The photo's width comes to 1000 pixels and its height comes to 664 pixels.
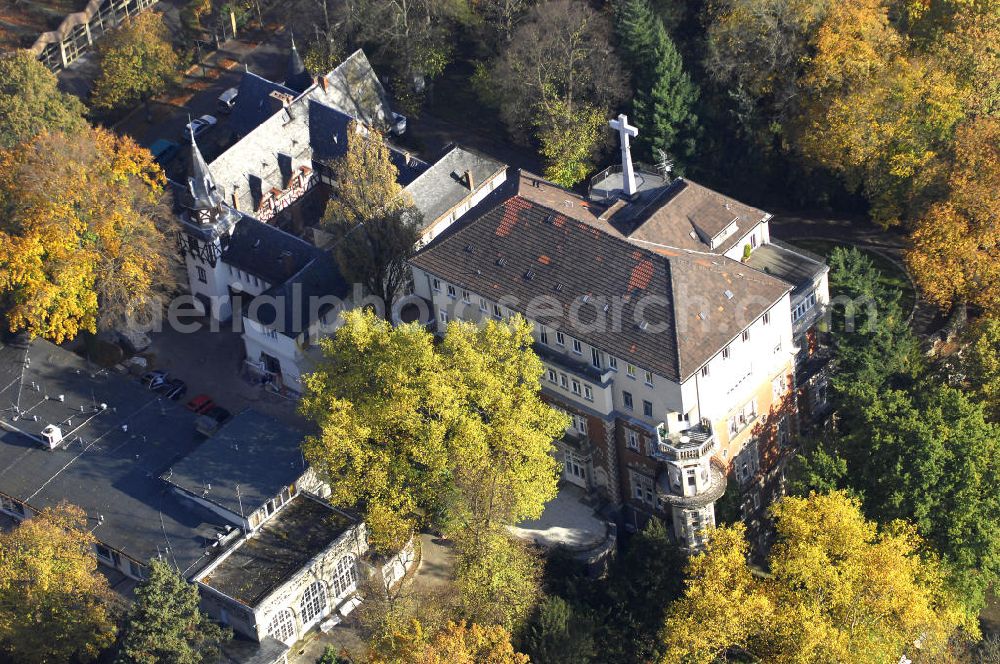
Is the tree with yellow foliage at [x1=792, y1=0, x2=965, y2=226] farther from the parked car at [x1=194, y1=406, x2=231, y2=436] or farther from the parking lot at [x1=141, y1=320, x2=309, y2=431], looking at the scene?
the parked car at [x1=194, y1=406, x2=231, y2=436]

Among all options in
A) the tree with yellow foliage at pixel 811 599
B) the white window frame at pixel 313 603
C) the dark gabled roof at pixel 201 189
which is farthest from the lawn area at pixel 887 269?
the white window frame at pixel 313 603

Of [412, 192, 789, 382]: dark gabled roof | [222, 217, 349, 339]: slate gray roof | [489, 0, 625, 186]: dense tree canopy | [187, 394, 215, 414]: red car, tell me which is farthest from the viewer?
[489, 0, 625, 186]: dense tree canopy

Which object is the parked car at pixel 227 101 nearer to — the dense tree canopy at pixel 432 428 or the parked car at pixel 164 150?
the parked car at pixel 164 150

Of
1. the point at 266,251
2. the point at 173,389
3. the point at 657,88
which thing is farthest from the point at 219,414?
the point at 657,88

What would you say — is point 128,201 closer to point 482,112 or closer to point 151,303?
point 151,303

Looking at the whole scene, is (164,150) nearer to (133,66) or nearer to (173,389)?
(133,66)

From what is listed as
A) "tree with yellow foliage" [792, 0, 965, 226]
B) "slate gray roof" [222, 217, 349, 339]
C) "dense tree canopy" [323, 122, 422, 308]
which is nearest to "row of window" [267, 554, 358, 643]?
"slate gray roof" [222, 217, 349, 339]
